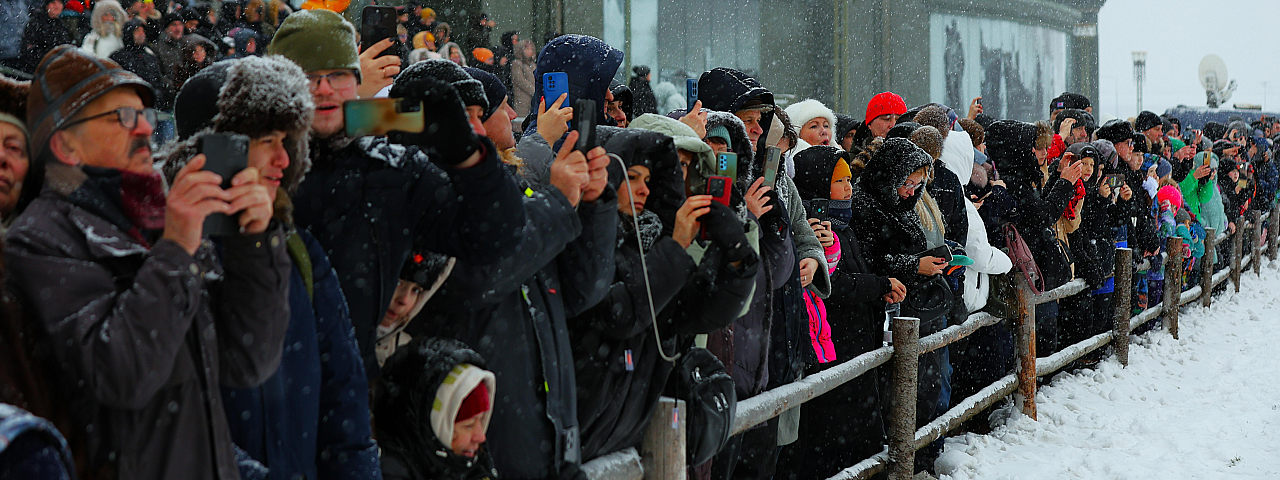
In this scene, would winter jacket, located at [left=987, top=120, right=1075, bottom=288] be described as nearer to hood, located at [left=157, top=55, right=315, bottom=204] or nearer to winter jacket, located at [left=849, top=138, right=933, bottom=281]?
winter jacket, located at [left=849, top=138, right=933, bottom=281]

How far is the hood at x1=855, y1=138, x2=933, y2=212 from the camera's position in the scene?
Result: 4.98m

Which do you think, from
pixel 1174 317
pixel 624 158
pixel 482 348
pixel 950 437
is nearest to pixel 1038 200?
pixel 950 437

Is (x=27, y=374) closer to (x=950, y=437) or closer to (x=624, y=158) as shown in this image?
(x=624, y=158)

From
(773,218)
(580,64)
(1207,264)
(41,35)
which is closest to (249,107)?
(580,64)

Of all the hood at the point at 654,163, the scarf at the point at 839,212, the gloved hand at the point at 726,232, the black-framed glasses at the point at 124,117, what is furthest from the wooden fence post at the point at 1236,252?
the black-framed glasses at the point at 124,117

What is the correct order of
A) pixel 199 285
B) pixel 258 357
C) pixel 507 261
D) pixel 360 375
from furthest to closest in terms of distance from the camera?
pixel 507 261 → pixel 360 375 → pixel 258 357 → pixel 199 285

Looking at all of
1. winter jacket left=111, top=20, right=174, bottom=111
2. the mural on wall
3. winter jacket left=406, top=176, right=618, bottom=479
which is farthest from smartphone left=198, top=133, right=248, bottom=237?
the mural on wall

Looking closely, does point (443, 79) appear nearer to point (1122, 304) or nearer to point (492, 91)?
point (492, 91)

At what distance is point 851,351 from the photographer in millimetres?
4902

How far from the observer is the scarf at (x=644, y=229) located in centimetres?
310

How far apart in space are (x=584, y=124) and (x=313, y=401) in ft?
3.44

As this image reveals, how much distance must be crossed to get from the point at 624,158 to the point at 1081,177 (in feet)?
17.8

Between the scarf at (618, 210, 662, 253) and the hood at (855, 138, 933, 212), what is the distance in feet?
7.23

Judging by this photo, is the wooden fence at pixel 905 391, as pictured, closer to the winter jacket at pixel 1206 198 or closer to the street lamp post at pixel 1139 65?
the winter jacket at pixel 1206 198
